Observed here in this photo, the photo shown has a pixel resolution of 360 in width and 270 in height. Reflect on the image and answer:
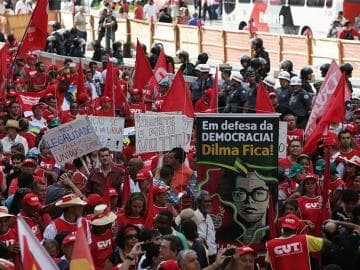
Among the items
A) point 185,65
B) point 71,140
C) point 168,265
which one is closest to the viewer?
point 168,265

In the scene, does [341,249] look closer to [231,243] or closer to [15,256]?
[231,243]

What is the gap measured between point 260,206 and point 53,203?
1.92 metres

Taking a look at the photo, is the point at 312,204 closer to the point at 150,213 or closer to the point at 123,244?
the point at 150,213

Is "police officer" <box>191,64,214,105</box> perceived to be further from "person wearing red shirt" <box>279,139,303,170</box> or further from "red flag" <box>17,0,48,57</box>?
"person wearing red shirt" <box>279,139,303,170</box>

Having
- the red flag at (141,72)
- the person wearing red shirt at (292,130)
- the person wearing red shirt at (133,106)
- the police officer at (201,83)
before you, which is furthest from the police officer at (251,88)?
the person wearing red shirt at (292,130)

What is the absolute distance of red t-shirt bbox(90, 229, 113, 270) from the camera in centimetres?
1131

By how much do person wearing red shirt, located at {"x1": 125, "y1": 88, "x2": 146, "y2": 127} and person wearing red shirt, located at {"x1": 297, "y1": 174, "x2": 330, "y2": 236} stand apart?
5.79 m

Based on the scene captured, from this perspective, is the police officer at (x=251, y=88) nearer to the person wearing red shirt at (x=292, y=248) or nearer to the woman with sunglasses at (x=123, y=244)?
the person wearing red shirt at (x=292, y=248)

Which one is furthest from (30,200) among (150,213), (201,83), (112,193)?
(201,83)

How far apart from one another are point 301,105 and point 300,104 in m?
0.02

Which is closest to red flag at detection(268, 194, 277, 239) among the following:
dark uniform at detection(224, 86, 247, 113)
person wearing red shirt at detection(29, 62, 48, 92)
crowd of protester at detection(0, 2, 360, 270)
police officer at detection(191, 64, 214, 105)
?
crowd of protester at detection(0, 2, 360, 270)

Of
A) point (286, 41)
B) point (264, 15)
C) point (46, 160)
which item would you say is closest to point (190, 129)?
point (46, 160)

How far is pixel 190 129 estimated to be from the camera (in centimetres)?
1524

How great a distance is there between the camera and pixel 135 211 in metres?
12.0
